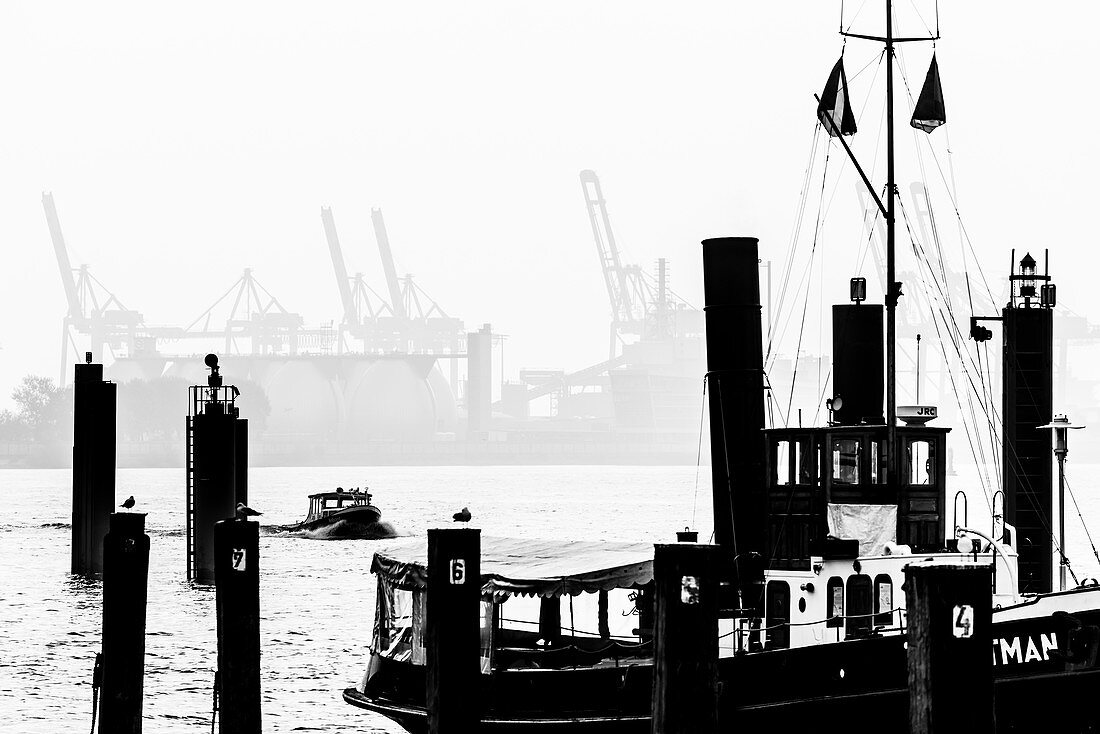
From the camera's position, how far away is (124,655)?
19.6 meters

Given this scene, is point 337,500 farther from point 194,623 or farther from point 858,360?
point 858,360

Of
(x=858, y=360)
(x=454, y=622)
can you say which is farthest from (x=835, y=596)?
(x=858, y=360)

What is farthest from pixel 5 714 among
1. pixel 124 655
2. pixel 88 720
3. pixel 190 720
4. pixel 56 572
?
pixel 56 572

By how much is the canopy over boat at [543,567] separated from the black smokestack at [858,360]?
3.49m

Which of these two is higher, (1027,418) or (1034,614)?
(1027,418)

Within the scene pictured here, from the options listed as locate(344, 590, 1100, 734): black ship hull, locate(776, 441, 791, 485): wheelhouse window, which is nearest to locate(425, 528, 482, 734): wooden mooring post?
locate(344, 590, 1100, 734): black ship hull

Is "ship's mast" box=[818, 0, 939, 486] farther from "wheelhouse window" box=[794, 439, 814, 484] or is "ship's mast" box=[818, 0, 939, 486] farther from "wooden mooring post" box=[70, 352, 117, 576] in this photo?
"wooden mooring post" box=[70, 352, 117, 576]

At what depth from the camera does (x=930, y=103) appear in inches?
934

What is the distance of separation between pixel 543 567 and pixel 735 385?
3510 mm

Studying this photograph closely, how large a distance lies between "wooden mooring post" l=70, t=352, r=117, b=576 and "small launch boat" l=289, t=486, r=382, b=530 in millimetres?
33561

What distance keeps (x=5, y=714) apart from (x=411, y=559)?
37.2 feet

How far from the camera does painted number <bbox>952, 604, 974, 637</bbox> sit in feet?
45.2

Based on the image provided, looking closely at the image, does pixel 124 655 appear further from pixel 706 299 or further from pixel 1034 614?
pixel 1034 614

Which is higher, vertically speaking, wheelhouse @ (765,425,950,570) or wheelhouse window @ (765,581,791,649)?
wheelhouse @ (765,425,950,570)
